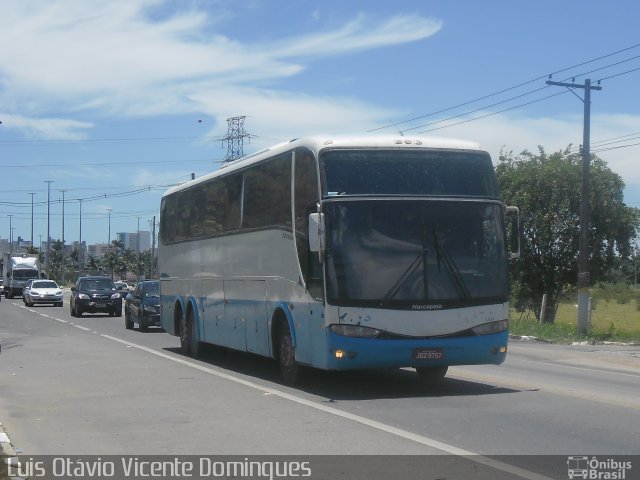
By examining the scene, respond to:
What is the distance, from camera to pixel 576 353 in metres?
23.3

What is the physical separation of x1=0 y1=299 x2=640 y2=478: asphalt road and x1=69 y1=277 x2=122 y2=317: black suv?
20.4 metres

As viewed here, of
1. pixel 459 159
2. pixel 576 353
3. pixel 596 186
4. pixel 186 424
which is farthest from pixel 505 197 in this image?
pixel 186 424

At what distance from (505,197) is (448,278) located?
27431mm

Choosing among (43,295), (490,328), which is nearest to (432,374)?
(490,328)

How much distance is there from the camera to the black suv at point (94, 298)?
3967cm

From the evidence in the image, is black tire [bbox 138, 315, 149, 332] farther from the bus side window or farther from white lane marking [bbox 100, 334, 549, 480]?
the bus side window

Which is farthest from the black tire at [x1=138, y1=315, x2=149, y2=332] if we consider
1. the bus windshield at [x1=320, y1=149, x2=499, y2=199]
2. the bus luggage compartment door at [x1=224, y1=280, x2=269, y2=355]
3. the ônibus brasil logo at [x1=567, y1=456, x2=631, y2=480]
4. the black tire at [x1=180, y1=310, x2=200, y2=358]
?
the ônibus brasil logo at [x1=567, y1=456, x2=631, y2=480]

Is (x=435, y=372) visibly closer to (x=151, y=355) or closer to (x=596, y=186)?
(x=151, y=355)

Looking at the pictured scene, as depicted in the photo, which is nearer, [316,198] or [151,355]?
[316,198]

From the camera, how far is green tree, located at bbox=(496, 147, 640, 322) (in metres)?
38.1

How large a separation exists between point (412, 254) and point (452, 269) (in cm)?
62

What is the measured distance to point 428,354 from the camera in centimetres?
1264

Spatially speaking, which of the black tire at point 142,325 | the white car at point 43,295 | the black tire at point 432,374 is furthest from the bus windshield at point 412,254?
the white car at point 43,295

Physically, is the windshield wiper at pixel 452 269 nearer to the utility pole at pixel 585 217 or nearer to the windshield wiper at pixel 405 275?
the windshield wiper at pixel 405 275
